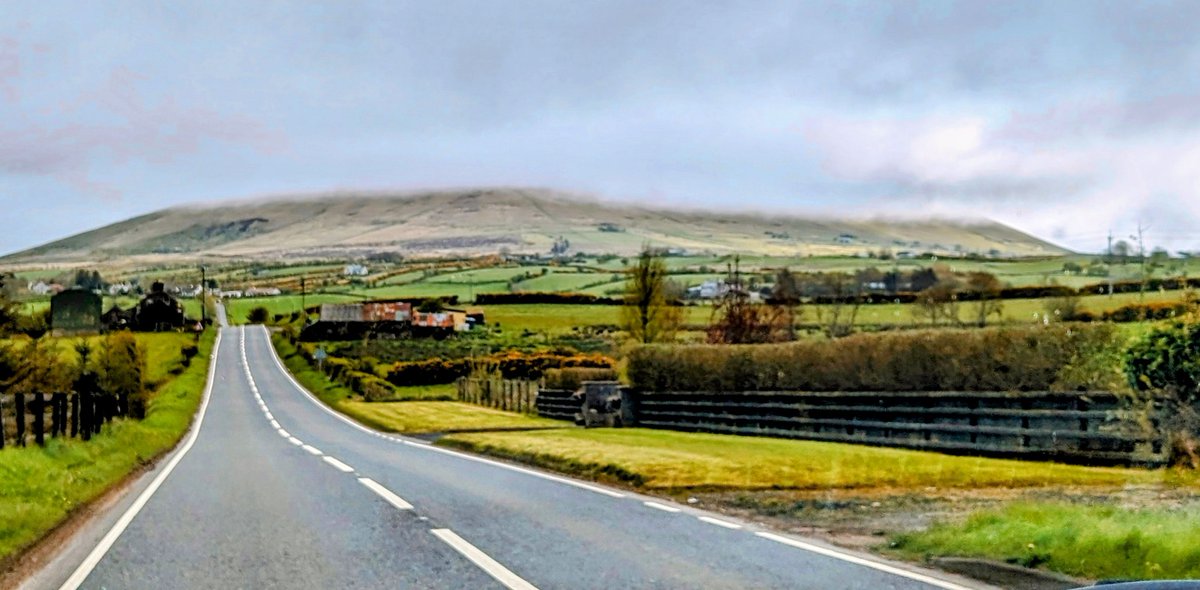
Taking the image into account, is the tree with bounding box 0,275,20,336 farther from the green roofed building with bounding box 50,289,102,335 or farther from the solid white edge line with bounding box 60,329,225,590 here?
the green roofed building with bounding box 50,289,102,335

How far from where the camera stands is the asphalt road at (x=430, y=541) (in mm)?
9375

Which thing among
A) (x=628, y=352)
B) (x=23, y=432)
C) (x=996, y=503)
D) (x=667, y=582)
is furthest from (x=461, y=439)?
(x=667, y=582)

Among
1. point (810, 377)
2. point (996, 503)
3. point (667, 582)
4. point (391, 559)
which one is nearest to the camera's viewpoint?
point (667, 582)

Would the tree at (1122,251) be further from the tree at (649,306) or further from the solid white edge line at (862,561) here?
the tree at (649,306)

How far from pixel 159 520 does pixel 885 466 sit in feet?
34.7

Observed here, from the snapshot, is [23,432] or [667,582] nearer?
[667,582]

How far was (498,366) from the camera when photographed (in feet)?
228

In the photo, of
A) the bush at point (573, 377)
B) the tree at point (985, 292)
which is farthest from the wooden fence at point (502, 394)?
the tree at point (985, 292)

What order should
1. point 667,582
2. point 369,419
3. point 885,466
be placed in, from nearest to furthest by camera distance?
point 667,582 → point 885,466 → point 369,419

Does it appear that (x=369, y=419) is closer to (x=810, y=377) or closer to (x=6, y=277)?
(x=6, y=277)

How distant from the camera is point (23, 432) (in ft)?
66.3

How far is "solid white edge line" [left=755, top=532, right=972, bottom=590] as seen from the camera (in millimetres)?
8875

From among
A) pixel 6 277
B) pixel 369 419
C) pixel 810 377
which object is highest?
pixel 6 277

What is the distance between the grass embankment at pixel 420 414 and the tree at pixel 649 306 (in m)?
12.6
